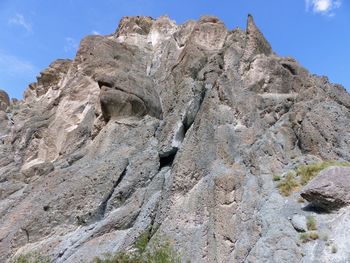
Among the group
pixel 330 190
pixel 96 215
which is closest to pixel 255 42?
pixel 330 190

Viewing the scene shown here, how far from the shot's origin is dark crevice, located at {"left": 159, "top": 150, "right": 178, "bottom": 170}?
32.9 metres

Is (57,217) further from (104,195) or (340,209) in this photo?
(340,209)

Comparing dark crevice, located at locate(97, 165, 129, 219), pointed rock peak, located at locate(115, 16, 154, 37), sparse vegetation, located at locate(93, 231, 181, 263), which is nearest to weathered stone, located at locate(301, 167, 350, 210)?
sparse vegetation, located at locate(93, 231, 181, 263)

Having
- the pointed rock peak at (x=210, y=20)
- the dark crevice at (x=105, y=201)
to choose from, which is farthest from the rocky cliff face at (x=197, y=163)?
the pointed rock peak at (x=210, y=20)

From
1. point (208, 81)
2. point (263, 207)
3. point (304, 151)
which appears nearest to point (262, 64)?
point (208, 81)

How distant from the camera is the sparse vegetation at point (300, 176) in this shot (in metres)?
26.3

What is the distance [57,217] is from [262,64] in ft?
64.8

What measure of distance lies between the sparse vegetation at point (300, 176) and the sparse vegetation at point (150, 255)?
716cm

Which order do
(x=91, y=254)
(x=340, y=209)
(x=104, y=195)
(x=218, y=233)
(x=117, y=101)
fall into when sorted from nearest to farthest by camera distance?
1. (x=340, y=209)
2. (x=218, y=233)
3. (x=91, y=254)
4. (x=104, y=195)
5. (x=117, y=101)

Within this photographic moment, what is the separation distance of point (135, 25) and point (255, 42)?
1118 inches

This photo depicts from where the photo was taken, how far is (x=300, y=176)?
2711 cm

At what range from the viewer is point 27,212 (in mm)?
33781

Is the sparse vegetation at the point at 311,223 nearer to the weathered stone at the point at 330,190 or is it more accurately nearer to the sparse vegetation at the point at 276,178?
the weathered stone at the point at 330,190

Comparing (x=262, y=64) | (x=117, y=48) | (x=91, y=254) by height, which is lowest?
(x=91, y=254)
